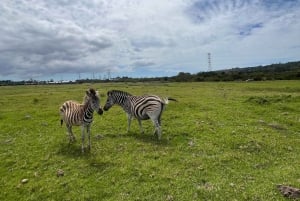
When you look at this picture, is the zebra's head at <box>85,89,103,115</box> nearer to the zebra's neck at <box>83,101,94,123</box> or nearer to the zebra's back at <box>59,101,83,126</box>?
the zebra's neck at <box>83,101,94,123</box>

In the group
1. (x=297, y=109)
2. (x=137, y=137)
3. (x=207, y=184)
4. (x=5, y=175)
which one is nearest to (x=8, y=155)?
(x=5, y=175)

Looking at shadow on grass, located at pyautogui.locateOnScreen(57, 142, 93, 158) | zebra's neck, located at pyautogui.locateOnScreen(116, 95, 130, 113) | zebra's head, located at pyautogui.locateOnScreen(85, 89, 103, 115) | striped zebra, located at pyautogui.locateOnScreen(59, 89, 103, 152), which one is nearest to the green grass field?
shadow on grass, located at pyautogui.locateOnScreen(57, 142, 93, 158)

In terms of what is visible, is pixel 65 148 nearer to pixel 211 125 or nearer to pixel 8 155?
pixel 8 155

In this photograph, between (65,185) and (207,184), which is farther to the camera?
(65,185)

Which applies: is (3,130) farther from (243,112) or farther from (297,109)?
(297,109)

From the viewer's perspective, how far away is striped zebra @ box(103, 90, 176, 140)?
14.5 m

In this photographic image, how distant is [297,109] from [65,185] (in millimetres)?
20835

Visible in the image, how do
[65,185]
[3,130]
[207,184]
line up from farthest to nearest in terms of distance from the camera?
[3,130], [65,185], [207,184]

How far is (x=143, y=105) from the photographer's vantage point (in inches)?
587

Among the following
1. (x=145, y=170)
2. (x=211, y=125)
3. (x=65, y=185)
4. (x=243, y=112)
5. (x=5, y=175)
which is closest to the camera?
(x=65, y=185)

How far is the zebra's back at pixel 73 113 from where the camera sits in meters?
12.9

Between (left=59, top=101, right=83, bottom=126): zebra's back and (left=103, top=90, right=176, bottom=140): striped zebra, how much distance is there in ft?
9.05

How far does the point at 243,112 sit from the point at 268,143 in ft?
30.1

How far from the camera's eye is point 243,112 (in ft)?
73.3
